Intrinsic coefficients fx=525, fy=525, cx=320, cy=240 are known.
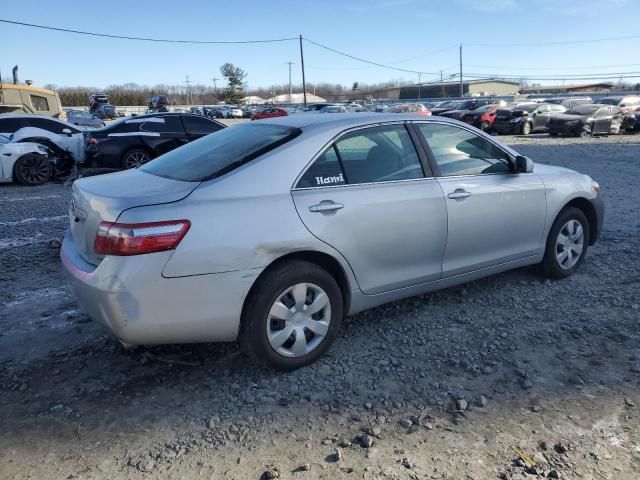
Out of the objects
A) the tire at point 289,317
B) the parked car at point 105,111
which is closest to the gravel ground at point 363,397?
the tire at point 289,317

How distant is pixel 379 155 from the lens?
11.8 feet

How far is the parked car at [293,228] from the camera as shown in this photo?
274 centimetres

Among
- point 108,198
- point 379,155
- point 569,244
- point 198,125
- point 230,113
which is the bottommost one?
point 569,244

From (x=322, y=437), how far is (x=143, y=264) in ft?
4.11

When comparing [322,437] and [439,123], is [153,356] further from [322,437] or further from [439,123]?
[439,123]

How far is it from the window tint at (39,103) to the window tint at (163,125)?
1279 centimetres

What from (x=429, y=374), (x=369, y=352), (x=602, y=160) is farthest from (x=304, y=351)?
(x=602, y=160)

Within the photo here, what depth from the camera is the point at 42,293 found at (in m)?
4.48

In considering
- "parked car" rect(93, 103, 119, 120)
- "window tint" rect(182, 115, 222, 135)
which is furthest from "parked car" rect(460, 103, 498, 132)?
"parked car" rect(93, 103, 119, 120)

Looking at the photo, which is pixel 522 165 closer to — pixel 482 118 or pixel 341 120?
pixel 341 120

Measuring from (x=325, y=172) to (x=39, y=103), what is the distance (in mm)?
22241

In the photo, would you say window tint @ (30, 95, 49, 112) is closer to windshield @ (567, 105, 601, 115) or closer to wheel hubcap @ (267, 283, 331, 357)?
wheel hubcap @ (267, 283, 331, 357)

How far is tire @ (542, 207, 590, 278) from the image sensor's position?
15.0 feet

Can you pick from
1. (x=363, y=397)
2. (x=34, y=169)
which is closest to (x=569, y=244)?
(x=363, y=397)
